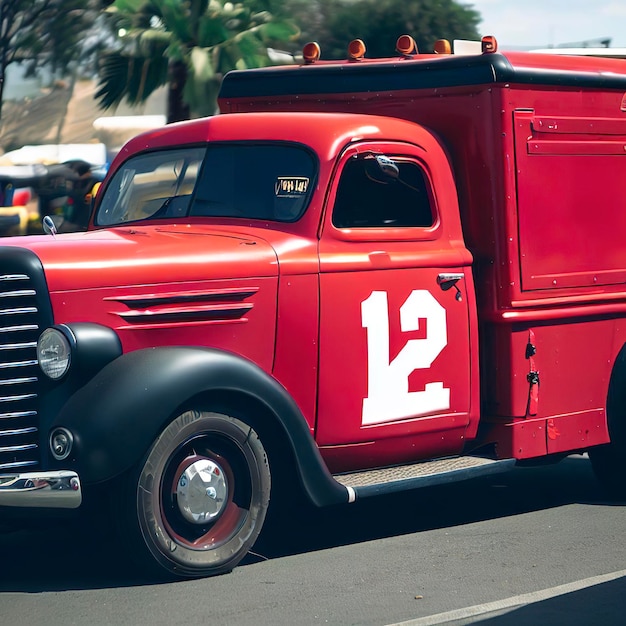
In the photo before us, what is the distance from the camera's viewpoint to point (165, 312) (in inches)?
220

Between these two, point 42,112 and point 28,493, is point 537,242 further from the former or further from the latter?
point 42,112

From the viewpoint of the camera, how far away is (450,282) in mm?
6508

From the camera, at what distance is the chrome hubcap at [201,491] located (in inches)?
218

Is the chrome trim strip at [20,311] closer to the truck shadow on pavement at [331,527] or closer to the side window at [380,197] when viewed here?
the truck shadow on pavement at [331,527]

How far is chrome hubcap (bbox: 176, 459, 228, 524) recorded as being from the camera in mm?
5543

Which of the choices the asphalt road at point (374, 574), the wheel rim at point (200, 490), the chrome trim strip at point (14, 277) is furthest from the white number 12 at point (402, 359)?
the chrome trim strip at point (14, 277)

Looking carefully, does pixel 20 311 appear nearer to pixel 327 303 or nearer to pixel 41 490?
pixel 41 490

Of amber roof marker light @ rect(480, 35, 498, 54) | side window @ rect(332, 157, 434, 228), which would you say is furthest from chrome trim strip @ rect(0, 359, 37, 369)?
amber roof marker light @ rect(480, 35, 498, 54)

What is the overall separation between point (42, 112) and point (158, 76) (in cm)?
3412

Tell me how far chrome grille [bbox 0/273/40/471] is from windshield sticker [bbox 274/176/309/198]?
148 cm

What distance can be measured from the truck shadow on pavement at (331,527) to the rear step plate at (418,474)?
39cm

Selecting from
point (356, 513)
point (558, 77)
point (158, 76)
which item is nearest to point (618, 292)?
point (558, 77)

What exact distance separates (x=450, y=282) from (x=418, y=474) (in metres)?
0.96

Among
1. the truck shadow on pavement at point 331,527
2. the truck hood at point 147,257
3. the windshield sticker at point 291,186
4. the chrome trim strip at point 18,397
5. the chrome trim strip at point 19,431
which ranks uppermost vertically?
the windshield sticker at point 291,186
